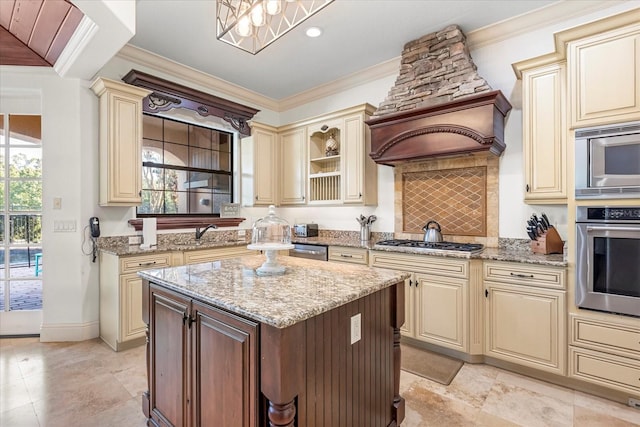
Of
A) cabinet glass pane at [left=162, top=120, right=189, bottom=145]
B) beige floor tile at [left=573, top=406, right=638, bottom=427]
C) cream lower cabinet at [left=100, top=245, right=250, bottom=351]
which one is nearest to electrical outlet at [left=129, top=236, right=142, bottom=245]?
cream lower cabinet at [left=100, top=245, right=250, bottom=351]

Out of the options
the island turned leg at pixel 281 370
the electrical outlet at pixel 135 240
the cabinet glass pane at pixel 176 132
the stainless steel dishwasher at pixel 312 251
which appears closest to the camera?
the island turned leg at pixel 281 370

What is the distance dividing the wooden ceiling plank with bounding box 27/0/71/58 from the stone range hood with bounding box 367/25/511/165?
2742 millimetres

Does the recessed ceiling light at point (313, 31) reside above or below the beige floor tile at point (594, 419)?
above

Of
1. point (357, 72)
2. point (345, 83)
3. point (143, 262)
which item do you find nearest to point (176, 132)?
point (143, 262)

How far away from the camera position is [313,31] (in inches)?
123

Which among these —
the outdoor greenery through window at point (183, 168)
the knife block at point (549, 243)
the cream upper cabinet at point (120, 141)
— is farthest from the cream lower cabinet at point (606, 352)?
the outdoor greenery through window at point (183, 168)

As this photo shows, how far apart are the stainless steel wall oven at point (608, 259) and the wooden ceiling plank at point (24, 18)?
13.9 ft

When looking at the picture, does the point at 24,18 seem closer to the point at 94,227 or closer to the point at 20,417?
the point at 94,227

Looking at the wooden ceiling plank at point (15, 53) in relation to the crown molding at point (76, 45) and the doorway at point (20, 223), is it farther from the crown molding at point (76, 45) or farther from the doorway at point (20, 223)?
the doorway at point (20, 223)

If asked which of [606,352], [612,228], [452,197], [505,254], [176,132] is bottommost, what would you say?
[606,352]

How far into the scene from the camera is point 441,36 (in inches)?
121

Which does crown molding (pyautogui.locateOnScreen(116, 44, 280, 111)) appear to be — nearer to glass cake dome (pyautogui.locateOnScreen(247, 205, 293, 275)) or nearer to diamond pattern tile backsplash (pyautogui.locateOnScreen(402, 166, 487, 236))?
diamond pattern tile backsplash (pyautogui.locateOnScreen(402, 166, 487, 236))

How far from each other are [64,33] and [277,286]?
284 centimetres

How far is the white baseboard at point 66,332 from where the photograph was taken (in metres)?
3.09
